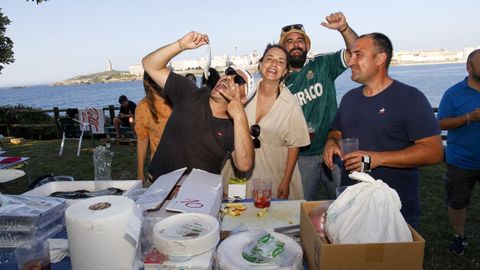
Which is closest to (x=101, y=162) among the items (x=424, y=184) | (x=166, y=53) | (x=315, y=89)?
(x=166, y=53)

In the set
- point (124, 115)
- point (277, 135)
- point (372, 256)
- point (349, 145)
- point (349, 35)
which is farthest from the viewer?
point (124, 115)

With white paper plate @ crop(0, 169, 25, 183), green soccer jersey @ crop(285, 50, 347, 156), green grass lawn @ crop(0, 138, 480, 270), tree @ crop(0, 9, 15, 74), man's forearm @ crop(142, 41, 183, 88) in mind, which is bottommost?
green grass lawn @ crop(0, 138, 480, 270)

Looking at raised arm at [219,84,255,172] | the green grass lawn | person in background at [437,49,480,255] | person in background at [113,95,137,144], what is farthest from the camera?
person in background at [113,95,137,144]

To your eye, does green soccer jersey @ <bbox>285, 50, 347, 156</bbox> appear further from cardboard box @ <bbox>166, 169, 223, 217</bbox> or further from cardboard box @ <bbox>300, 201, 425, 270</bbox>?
cardboard box @ <bbox>300, 201, 425, 270</bbox>

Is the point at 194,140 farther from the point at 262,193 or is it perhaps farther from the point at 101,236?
the point at 101,236

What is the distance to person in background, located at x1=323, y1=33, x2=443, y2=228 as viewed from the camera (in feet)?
6.77

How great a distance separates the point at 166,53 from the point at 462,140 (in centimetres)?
340

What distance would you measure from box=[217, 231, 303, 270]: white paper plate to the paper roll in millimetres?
369

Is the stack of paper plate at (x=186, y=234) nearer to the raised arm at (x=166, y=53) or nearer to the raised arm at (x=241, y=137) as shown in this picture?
the raised arm at (x=241, y=137)

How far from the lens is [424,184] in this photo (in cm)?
617

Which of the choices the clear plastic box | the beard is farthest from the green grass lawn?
the clear plastic box

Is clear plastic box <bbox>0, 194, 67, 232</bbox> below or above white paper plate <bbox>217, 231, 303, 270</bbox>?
above

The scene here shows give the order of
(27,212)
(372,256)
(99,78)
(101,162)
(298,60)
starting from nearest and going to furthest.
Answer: (372,256) < (27,212) < (101,162) < (298,60) < (99,78)

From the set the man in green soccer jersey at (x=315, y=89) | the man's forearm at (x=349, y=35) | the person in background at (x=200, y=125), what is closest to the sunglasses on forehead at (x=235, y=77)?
the person in background at (x=200, y=125)
